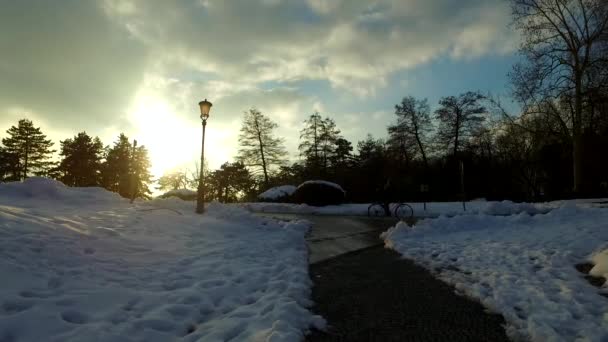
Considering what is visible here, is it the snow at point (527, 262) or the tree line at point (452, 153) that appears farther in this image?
the tree line at point (452, 153)

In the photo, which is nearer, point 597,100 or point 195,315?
point 195,315

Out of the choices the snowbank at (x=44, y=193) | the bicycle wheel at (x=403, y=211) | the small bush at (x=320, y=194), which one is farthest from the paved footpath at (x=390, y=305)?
the small bush at (x=320, y=194)

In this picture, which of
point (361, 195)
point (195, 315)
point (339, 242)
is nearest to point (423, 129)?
point (361, 195)

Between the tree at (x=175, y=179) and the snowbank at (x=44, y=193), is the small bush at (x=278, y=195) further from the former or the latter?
the tree at (x=175, y=179)

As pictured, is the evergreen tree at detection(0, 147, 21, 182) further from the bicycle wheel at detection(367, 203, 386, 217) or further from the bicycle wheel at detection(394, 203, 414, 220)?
the bicycle wheel at detection(394, 203, 414, 220)

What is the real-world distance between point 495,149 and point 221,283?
138ft

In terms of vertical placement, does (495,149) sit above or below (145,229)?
above

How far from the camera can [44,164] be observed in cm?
5253

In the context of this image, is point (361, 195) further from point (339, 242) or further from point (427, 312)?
point (427, 312)

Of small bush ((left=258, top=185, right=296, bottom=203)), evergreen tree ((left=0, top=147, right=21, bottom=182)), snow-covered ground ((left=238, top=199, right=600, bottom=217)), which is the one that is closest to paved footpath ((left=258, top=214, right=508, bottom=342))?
snow-covered ground ((left=238, top=199, right=600, bottom=217))

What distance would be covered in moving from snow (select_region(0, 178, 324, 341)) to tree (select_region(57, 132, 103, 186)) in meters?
49.4

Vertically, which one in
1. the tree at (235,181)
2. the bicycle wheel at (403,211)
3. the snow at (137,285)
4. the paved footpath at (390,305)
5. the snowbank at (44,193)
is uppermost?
the tree at (235,181)

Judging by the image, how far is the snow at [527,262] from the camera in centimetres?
326

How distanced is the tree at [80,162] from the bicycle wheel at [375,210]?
45930 millimetres
